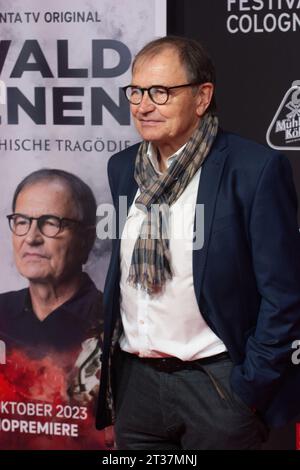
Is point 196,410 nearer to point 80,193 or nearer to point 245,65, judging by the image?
point 80,193

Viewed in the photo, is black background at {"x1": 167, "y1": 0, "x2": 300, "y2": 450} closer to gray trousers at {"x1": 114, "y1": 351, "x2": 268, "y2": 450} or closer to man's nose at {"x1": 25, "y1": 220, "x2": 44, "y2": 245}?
man's nose at {"x1": 25, "y1": 220, "x2": 44, "y2": 245}

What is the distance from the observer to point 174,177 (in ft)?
7.39

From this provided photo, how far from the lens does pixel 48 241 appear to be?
10.0 ft

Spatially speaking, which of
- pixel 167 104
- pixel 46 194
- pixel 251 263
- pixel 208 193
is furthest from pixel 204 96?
pixel 46 194

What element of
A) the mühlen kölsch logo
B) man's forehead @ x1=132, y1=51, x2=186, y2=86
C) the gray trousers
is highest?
man's forehead @ x1=132, y1=51, x2=186, y2=86

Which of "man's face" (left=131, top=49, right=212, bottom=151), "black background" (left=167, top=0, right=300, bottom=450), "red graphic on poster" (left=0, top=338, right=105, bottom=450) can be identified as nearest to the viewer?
"man's face" (left=131, top=49, right=212, bottom=151)

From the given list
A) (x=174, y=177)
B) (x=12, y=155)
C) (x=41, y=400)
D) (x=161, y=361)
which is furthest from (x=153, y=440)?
(x=12, y=155)

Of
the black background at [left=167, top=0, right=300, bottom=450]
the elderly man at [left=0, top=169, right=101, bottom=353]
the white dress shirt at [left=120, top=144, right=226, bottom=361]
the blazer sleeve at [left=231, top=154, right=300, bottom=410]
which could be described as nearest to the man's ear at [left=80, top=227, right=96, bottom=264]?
the elderly man at [left=0, top=169, right=101, bottom=353]

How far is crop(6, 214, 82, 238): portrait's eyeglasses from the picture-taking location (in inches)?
120

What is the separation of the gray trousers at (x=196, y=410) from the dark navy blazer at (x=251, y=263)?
5 cm

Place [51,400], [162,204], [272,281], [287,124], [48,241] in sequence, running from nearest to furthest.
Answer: [272,281] → [162,204] → [287,124] → [48,241] → [51,400]

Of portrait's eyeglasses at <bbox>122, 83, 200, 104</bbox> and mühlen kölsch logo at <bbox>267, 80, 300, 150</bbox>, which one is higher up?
portrait's eyeglasses at <bbox>122, 83, 200, 104</bbox>

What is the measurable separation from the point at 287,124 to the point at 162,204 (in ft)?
2.55

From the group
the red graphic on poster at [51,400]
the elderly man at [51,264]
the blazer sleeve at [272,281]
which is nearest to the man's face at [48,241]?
the elderly man at [51,264]
